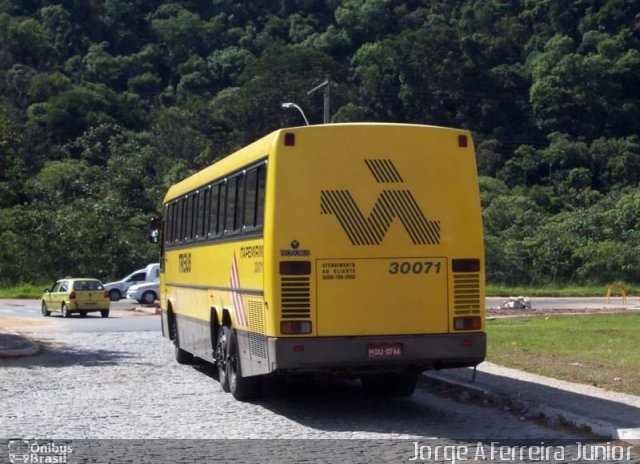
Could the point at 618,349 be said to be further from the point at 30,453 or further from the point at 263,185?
the point at 30,453

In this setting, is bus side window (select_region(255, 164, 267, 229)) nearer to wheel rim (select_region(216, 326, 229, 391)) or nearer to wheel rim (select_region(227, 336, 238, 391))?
wheel rim (select_region(227, 336, 238, 391))

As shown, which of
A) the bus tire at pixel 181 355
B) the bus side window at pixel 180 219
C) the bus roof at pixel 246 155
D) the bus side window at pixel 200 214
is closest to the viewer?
the bus roof at pixel 246 155

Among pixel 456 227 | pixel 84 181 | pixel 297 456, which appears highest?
pixel 84 181

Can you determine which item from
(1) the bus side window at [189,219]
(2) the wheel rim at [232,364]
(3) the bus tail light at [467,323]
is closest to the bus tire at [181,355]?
(1) the bus side window at [189,219]

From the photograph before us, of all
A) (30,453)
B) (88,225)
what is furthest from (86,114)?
(30,453)

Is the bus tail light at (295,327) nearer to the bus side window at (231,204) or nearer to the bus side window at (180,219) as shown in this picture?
the bus side window at (231,204)

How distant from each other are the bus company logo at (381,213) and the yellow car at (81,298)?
27.1 meters

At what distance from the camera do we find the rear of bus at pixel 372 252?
→ 13.1m

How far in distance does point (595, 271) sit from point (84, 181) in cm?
3979

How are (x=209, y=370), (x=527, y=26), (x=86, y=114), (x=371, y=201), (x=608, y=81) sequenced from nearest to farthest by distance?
(x=371, y=201) → (x=209, y=370) → (x=608, y=81) → (x=86, y=114) → (x=527, y=26)

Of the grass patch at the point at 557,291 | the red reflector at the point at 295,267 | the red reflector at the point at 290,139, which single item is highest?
→ the red reflector at the point at 290,139

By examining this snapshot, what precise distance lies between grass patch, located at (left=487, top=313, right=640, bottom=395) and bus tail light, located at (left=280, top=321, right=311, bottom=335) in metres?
4.48

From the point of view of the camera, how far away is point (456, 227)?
535 inches

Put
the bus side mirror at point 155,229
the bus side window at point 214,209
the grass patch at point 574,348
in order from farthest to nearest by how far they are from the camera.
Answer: the bus side mirror at point 155,229, the bus side window at point 214,209, the grass patch at point 574,348
